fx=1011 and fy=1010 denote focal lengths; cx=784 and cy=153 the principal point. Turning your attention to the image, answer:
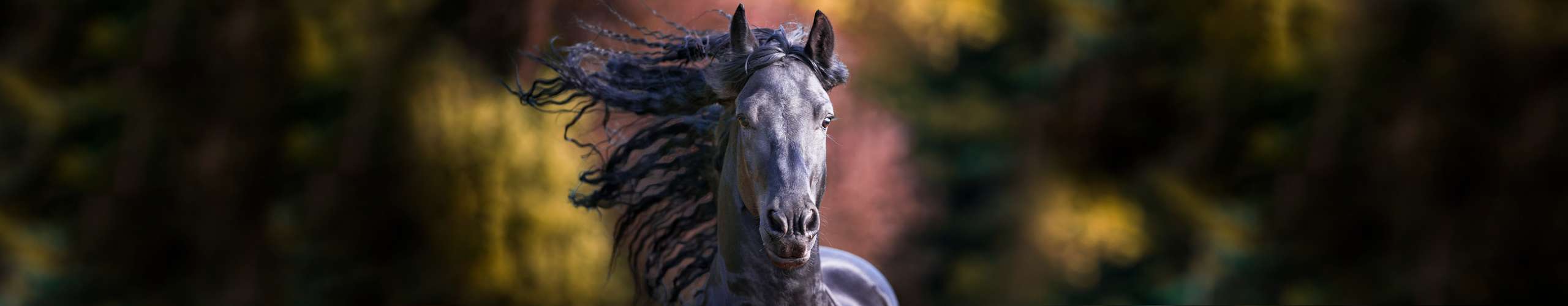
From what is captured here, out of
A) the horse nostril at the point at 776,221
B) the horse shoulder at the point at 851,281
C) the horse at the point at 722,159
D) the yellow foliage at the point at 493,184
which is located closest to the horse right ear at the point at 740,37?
the horse at the point at 722,159

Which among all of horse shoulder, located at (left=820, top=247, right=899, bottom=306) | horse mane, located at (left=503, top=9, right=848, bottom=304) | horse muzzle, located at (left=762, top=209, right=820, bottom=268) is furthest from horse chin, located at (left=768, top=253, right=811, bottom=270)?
horse shoulder, located at (left=820, top=247, right=899, bottom=306)

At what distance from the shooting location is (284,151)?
2617 mm

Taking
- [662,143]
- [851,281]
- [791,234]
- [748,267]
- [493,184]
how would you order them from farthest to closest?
[493,184], [851,281], [662,143], [748,267], [791,234]

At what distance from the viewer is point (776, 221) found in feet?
3.53

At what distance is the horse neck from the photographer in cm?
119

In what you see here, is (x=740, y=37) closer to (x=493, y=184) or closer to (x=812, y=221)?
(x=812, y=221)

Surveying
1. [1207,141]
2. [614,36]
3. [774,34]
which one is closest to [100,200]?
[614,36]

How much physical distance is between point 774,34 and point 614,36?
15.6 inches

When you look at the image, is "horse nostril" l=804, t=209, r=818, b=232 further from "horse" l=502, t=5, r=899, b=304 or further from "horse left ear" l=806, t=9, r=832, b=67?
"horse left ear" l=806, t=9, r=832, b=67

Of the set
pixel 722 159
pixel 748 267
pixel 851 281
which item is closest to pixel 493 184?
pixel 851 281

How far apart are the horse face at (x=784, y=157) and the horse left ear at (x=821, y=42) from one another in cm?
5

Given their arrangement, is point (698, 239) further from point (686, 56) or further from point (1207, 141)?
point (1207, 141)

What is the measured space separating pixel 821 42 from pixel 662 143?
1.17ft

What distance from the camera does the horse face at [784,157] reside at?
107 centimetres
